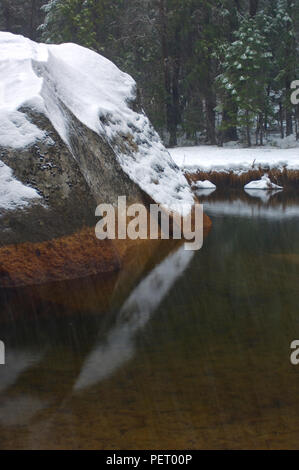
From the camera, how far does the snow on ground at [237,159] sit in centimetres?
1855

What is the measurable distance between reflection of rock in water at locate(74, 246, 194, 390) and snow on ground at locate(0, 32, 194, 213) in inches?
68.8

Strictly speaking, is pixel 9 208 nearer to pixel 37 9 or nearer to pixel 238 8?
pixel 238 8

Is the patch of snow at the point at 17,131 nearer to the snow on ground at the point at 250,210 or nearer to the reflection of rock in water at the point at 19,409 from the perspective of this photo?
the reflection of rock in water at the point at 19,409

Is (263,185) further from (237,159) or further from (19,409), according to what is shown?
(19,409)

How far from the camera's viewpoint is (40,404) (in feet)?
12.5

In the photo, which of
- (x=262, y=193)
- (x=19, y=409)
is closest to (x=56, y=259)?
(x=19, y=409)

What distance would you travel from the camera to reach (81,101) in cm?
915

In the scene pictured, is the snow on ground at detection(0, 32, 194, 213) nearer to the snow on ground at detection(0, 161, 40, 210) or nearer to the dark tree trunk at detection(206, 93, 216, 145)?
the snow on ground at detection(0, 161, 40, 210)

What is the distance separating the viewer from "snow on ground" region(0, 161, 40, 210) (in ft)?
21.7

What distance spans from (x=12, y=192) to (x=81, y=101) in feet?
10.1

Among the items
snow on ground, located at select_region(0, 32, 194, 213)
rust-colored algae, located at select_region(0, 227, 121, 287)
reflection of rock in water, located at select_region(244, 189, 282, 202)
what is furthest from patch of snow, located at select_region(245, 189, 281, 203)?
rust-colored algae, located at select_region(0, 227, 121, 287)
